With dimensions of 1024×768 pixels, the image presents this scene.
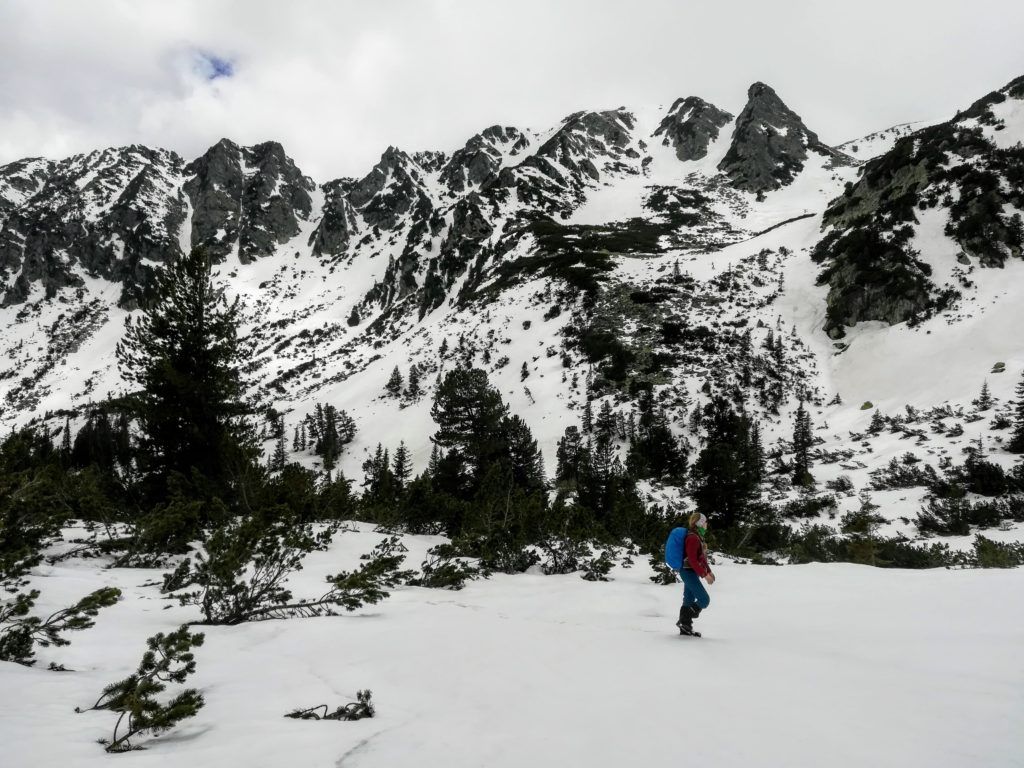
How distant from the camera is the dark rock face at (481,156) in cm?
17212

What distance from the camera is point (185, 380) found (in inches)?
514

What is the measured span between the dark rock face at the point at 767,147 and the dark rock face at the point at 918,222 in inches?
2847

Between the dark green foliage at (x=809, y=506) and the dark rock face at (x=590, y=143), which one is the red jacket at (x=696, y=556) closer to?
the dark green foliage at (x=809, y=506)

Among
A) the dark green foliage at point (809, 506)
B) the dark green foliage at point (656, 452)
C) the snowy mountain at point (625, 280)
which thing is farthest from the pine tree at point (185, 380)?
the dark green foliage at point (656, 452)

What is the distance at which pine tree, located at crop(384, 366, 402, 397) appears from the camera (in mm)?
56875

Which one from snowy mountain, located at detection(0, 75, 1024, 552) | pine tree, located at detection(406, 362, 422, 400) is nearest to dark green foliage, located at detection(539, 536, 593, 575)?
snowy mountain, located at detection(0, 75, 1024, 552)

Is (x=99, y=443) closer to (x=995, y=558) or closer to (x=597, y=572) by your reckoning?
(x=597, y=572)

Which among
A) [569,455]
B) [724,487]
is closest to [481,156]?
[569,455]

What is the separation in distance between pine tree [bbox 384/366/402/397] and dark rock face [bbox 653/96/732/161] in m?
133

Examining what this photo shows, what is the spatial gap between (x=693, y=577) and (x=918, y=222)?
58.9 meters

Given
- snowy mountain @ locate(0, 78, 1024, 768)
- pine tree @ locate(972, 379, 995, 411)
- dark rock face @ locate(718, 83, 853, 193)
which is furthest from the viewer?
dark rock face @ locate(718, 83, 853, 193)

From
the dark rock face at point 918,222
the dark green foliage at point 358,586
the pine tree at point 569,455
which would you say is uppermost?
the dark rock face at point 918,222

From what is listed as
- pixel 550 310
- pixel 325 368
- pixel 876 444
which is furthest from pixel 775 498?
pixel 325 368

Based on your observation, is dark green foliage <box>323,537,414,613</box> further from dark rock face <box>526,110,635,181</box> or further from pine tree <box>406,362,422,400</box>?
dark rock face <box>526,110,635,181</box>
